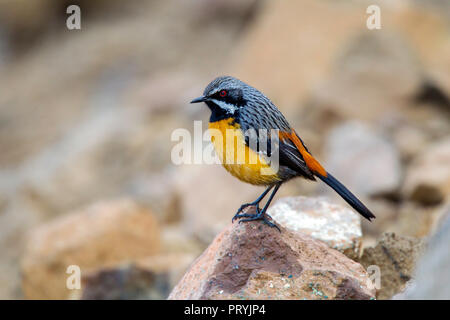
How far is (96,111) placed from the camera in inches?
776

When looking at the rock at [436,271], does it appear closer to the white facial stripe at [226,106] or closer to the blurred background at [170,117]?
the blurred background at [170,117]

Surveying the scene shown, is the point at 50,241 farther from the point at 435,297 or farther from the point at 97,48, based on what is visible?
the point at 97,48

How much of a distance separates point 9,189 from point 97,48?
679cm

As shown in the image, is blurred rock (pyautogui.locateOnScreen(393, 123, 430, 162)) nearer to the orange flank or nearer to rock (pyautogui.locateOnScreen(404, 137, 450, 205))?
rock (pyautogui.locateOnScreen(404, 137, 450, 205))

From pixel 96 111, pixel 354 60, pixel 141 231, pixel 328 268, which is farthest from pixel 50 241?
pixel 96 111

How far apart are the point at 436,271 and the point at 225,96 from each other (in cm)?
285

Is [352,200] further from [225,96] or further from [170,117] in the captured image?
[170,117]

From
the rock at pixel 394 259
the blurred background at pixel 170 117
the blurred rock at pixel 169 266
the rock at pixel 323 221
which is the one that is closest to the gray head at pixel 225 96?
the rock at pixel 323 221

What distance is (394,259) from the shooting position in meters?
6.94

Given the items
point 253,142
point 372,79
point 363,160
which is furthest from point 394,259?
point 372,79

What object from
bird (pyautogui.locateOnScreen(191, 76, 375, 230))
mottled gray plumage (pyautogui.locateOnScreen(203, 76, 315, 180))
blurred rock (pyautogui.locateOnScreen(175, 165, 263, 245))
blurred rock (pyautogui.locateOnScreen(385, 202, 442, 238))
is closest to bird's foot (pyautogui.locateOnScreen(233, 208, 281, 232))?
bird (pyautogui.locateOnScreen(191, 76, 375, 230))

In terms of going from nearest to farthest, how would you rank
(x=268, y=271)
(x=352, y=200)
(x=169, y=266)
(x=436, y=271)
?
(x=436, y=271) < (x=268, y=271) < (x=352, y=200) < (x=169, y=266)

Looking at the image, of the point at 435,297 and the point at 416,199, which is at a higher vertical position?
the point at 416,199

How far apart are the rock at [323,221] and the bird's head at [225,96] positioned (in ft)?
5.15
